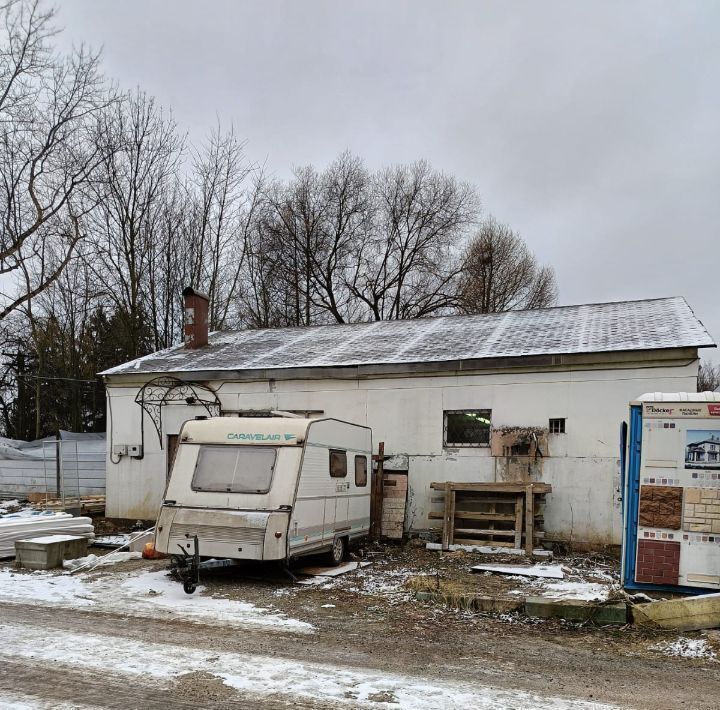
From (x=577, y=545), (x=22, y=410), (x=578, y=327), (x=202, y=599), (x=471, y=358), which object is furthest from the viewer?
(x=22, y=410)

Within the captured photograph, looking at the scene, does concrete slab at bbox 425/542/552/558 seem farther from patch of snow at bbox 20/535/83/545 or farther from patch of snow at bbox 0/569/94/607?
patch of snow at bbox 20/535/83/545

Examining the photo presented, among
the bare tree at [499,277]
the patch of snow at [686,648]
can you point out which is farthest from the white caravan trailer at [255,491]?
the bare tree at [499,277]

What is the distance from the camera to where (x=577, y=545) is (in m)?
12.9

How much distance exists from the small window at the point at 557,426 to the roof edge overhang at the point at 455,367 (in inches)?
42.7

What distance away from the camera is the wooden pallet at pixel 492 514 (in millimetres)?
12680

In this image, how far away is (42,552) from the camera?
37.4 feet

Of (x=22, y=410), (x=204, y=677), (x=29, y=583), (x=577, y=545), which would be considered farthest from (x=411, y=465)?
(x=22, y=410)

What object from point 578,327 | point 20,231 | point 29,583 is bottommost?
point 29,583

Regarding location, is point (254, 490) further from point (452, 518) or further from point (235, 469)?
point (452, 518)

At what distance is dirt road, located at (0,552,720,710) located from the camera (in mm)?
5273

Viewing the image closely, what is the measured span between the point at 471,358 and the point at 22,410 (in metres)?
28.6

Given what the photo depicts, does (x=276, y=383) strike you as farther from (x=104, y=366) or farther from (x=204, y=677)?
(x=104, y=366)

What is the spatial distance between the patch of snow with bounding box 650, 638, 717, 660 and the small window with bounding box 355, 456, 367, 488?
6.67m

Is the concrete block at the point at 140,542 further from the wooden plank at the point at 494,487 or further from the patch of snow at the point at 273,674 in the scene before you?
the wooden plank at the point at 494,487
